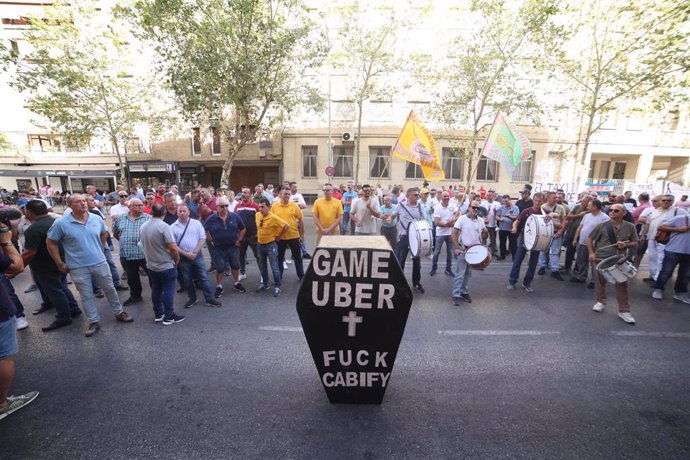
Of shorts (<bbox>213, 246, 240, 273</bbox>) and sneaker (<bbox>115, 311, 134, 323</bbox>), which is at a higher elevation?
shorts (<bbox>213, 246, 240, 273</bbox>)

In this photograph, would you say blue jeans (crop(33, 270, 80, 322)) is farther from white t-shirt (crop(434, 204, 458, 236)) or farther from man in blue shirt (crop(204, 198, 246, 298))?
white t-shirt (crop(434, 204, 458, 236))

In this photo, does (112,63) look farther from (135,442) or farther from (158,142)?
(135,442)

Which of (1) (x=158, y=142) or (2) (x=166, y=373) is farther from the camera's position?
(1) (x=158, y=142)

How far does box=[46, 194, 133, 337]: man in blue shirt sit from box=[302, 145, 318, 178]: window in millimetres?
19148

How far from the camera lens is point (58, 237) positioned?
4.32 meters

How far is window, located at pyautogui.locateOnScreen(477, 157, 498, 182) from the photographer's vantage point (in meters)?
22.7

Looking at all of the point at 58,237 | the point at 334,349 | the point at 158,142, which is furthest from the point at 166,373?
the point at 158,142

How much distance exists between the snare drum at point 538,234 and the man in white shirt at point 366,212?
3.09m

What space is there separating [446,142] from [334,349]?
2184 centimetres

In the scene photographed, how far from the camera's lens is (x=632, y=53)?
1556 cm

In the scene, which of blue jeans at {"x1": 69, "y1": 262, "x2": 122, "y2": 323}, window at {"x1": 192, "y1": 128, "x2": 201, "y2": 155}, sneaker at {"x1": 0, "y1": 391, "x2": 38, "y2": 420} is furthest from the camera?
window at {"x1": 192, "y1": 128, "x2": 201, "y2": 155}

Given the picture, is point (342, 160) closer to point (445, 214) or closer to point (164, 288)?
point (445, 214)

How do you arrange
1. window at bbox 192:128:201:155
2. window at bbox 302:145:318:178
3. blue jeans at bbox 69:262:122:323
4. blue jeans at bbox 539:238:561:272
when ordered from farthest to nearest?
window at bbox 192:128:201:155
window at bbox 302:145:318:178
blue jeans at bbox 539:238:561:272
blue jeans at bbox 69:262:122:323

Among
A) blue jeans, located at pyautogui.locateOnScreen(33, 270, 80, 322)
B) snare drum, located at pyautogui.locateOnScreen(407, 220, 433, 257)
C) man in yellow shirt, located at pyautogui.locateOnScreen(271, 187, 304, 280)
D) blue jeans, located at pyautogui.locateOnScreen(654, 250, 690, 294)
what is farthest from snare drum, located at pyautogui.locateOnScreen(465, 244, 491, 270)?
blue jeans, located at pyautogui.locateOnScreen(33, 270, 80, 322)
